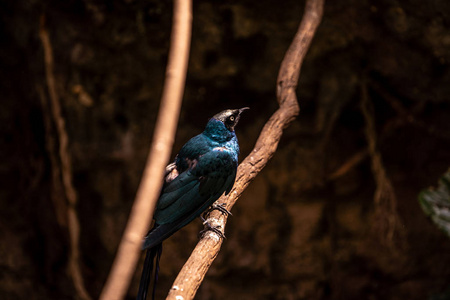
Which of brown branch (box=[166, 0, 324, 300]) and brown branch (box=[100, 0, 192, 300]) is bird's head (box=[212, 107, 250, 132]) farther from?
brown branch (box=[100, 0, 192, 300])

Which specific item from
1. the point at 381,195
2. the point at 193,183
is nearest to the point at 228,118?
the point at 193,183

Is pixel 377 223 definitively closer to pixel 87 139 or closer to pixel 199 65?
pixel 199 65

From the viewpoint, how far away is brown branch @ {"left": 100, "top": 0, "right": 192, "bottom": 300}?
63 centimetres

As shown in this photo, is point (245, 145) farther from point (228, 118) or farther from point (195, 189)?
point (195, 189)

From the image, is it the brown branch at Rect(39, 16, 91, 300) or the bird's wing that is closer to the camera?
the bird's wing

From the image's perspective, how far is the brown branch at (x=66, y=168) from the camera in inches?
109

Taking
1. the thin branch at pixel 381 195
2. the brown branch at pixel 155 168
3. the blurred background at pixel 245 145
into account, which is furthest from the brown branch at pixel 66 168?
the brown branch at pixel 155 168

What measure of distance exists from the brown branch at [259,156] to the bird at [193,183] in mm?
78

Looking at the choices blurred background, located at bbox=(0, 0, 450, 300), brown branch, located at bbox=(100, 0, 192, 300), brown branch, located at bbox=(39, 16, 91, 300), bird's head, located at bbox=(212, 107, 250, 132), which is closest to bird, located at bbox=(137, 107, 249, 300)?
bird's head, located at bbox=(212, 107, 250, 132)

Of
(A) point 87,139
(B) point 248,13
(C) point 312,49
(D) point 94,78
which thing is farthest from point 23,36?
(C) point 312,49

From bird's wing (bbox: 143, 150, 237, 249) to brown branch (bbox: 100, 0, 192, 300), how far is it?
846 mm

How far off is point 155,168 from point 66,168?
2410mm

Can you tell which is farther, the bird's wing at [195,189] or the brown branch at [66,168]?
the brown branch at [66,168]

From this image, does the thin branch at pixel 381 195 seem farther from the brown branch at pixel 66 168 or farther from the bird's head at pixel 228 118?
the brown branch at pixel 66 168
